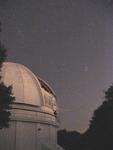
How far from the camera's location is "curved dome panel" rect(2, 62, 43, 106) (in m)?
38.0

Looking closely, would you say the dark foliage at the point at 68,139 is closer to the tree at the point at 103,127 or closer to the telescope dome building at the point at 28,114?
the tree at the point at 103,127

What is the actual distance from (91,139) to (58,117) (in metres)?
3.48

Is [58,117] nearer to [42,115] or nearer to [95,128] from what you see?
[95,128]

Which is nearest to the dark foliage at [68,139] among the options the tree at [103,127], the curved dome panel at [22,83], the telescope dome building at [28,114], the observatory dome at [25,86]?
the tree at [103,127]

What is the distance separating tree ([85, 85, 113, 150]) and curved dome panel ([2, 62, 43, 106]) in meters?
6.57

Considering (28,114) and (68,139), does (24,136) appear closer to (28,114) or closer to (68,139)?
(28,114)

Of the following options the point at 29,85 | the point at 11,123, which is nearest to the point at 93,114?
the point at 29,85

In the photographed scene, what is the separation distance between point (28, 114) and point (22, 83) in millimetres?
2847

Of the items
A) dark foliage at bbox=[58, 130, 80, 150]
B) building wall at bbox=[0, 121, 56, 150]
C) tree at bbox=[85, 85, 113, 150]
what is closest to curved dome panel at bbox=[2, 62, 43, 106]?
building wall at bbox=[0, 121, 56, 150]

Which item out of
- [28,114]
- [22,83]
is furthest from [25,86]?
[28,114]

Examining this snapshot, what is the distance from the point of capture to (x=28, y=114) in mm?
37281

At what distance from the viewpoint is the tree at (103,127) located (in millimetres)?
42094

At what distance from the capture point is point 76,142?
5356cm

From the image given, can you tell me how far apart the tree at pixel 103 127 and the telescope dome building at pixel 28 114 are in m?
3.77
